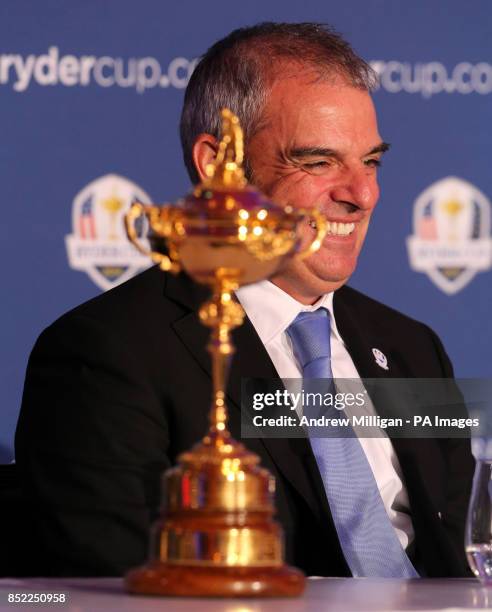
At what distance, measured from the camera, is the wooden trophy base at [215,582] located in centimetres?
127

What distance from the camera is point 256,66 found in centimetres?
271

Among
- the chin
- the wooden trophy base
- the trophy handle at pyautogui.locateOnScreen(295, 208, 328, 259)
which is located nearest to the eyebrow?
the chin

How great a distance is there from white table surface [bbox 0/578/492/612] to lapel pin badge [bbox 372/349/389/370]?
1.22m

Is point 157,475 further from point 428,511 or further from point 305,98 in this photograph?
point 305,98

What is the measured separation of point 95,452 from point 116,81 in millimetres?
1619

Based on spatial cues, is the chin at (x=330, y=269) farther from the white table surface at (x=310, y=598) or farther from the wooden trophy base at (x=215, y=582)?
the wooden trophy base at (x=215, y=582)

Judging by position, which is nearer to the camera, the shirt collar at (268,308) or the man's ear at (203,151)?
the shirt collar at (268,308)

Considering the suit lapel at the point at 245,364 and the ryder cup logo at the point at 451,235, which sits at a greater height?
the ryder cup logo at the point at 451,235

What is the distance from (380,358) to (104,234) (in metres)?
0.98

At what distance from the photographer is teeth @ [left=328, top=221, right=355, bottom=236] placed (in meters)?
2.68

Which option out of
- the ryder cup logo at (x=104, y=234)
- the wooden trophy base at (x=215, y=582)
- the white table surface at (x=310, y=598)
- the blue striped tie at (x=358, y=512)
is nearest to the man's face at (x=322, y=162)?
the blue striped tie at (x=358, y=512)

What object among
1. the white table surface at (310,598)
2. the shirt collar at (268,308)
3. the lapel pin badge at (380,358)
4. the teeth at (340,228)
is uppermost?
the teeth at (340,228)

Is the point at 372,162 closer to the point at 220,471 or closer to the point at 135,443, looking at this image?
the point at 135,443

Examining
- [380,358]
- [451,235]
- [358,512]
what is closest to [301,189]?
[380,358]
